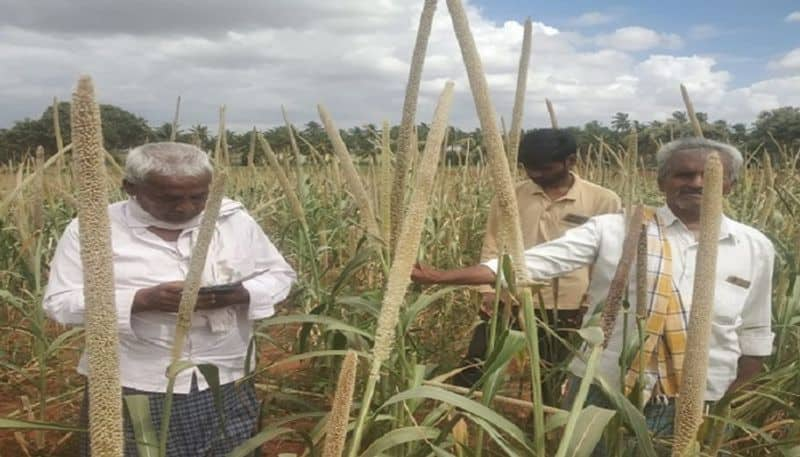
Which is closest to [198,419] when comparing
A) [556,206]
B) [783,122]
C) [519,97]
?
[519,97]

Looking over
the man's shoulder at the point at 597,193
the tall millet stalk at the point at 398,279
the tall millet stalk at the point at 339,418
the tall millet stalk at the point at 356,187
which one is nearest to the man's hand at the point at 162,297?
the tall millet stalk at the point at 356,187

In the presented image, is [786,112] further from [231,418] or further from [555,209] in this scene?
[231,418]

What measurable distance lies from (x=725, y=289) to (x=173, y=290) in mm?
1454

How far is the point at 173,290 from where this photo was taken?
1.73m

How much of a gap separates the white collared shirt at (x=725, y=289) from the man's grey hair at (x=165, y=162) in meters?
0.84

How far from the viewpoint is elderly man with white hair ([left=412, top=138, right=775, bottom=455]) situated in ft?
5.97

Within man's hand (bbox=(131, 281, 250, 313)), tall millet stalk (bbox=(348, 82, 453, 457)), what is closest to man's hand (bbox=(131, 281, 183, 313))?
man's hand (bbox=(131, 281, 250, 313))

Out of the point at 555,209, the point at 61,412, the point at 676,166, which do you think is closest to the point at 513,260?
the point at 676,166

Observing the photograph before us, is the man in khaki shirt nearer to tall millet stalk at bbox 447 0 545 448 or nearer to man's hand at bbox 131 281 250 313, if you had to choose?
man's hand at bbox 131 281 250 313

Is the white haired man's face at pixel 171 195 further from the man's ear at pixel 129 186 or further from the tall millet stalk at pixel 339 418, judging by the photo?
the tall millet stalk at pixel 339 418

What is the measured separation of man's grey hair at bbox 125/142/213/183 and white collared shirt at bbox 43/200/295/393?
0.16m

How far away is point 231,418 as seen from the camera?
6.69 ft

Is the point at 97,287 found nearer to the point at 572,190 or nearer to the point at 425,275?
the point at 425,275

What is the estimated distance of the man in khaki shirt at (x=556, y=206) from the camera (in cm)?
299
